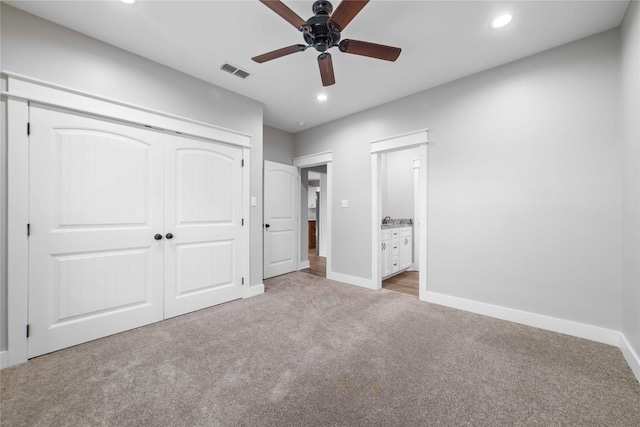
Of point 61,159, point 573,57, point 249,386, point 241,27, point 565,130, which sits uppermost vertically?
point 241,27

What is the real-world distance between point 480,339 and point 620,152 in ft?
6.65

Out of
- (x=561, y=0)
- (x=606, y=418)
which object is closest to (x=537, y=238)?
(x=606, y=418)

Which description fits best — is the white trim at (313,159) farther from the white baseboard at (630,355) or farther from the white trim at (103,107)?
the white baseboard at (630,355)

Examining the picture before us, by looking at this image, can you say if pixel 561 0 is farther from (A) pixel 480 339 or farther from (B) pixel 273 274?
(B) pixel 273 274

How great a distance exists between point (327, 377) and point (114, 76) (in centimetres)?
328

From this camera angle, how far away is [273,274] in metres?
4.39

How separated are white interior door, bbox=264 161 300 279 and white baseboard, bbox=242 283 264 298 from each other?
0.78 meters

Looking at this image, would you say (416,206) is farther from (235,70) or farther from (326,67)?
(235,70)

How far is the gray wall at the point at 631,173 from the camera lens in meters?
1.72

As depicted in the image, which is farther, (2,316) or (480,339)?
(480,339)

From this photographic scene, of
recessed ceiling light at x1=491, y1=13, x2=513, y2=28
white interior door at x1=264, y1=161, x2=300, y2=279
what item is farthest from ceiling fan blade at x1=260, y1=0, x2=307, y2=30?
white interior door at x1=264, y1=161, x2=300, y2=279

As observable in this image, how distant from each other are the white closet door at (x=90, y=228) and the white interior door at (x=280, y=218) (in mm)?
1874

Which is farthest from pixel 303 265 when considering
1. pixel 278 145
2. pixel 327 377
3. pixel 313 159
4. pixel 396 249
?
pixel 327 377

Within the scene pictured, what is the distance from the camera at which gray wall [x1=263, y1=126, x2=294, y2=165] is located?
14.6 ft
